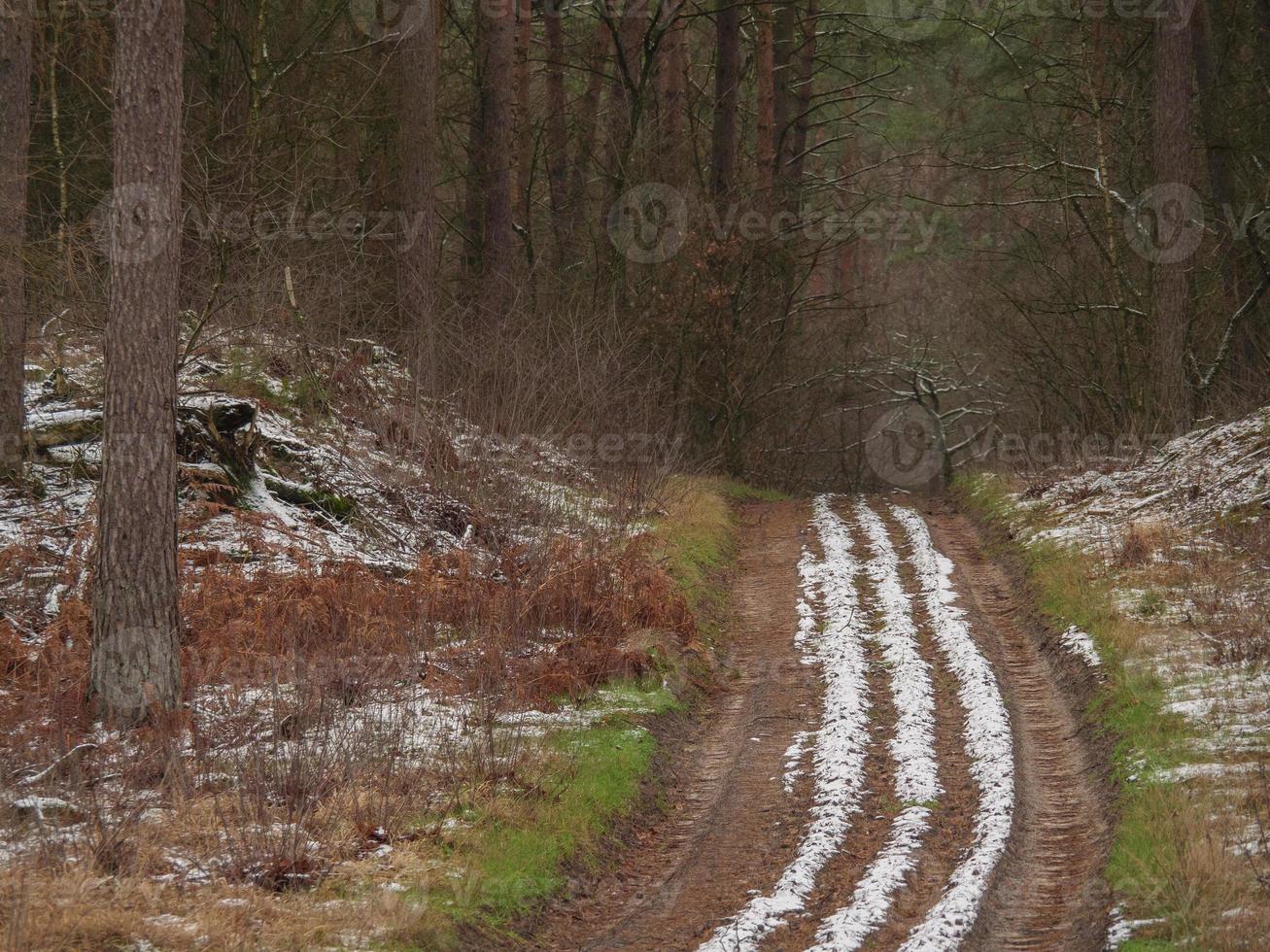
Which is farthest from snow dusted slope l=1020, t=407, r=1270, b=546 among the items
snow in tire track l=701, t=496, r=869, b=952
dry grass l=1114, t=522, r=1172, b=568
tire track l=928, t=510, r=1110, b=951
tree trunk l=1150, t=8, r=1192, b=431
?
snow in tire track l=701, t=496, r=869, b=952

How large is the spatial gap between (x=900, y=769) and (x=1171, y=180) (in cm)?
1232

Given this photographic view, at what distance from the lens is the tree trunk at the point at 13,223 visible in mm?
11312

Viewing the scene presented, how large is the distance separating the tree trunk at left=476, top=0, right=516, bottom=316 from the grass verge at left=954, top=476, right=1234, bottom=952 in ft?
34.7

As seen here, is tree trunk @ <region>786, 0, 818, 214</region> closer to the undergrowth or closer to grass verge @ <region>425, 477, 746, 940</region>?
the undergrowth

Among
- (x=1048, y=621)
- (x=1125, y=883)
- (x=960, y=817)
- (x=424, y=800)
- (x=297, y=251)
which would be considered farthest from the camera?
(x=297, y=251)

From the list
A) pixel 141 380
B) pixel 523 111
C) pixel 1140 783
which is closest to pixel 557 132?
pixel 523 111

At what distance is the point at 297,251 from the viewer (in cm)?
1606

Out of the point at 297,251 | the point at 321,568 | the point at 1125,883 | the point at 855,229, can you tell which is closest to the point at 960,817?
the point at 1125,883

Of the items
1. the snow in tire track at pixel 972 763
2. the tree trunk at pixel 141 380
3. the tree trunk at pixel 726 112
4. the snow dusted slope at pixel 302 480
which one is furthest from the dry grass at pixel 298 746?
the tree trunk at pixel 726 112

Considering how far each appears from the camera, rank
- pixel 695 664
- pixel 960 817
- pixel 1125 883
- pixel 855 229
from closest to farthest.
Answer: pixel 1125 883, pixel 960 817, pixel 695 664, pixel 855 229

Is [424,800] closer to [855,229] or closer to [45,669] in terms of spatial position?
[45,669]

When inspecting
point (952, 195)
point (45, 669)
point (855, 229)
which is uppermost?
point (952, 195)

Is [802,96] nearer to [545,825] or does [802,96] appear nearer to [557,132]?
[557,132]

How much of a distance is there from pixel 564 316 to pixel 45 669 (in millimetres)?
11902
